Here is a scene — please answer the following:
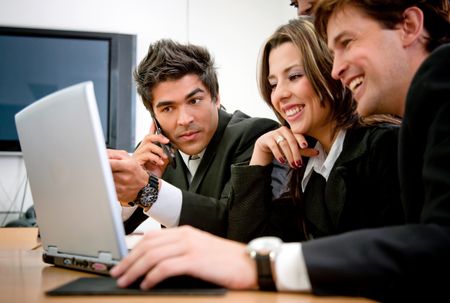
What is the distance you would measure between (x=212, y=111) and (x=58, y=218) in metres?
1.09

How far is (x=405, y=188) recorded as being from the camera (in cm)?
82

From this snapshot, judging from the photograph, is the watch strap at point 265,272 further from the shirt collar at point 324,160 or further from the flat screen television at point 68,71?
the flat screen television at point 68,71

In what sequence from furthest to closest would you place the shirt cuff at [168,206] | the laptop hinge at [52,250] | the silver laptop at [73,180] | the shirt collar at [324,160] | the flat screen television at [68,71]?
the flat screen television at [68,71], the shirt cuff at [168,206], the shirt collar at [324,160], the laptop hinge at [52,250], the silver laptop at [73,180]

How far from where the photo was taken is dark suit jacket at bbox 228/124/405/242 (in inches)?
45.4

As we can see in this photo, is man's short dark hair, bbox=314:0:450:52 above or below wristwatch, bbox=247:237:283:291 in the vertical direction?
above

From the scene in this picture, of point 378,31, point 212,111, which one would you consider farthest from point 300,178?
point 212,111

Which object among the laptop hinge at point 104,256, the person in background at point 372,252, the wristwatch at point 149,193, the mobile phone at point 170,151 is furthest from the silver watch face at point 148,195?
the person in background at point 372,252

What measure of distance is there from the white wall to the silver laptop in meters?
2.78

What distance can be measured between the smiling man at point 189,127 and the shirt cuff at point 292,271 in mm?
978

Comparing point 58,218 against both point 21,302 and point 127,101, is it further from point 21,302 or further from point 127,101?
point 127,101

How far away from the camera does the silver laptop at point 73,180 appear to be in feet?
2.49

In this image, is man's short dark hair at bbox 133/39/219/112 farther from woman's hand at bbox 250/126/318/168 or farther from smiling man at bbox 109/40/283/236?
woman's hand at bbox 250/126/318/168

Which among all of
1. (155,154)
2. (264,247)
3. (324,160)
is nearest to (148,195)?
(155,154)

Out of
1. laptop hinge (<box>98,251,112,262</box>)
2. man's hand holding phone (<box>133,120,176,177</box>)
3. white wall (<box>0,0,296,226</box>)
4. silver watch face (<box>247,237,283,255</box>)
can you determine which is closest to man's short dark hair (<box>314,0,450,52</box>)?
silver watch face (<box>247,237,283,255</box>)
